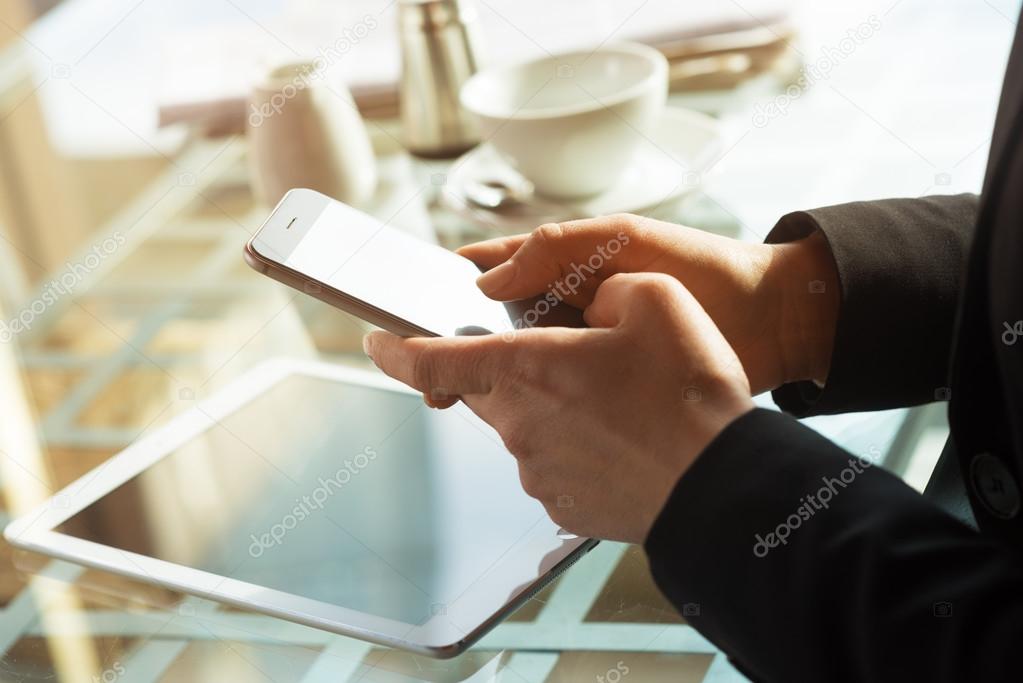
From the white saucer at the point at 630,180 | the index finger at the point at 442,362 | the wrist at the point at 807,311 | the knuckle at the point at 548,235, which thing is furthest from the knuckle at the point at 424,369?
the white saucer at the point at 630,180

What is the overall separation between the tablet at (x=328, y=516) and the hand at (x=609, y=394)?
0.07 m

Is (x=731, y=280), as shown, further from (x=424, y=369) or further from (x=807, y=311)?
(x=424, y=369)

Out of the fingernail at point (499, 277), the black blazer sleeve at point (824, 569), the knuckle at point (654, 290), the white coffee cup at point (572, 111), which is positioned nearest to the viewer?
the black blazer sleeve at point (824, 569)

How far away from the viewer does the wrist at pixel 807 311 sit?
598mm

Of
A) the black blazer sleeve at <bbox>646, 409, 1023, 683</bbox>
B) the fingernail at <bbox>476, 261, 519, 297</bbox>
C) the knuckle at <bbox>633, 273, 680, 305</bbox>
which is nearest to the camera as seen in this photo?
the black blazer sleeve at <bbox>646, 409, 1023, 683</bbox>

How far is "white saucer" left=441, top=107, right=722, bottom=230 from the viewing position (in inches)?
33.2

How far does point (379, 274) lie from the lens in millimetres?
575

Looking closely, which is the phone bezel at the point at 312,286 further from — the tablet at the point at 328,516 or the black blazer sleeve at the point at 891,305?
the black blazer sleeve at the point at 891,305

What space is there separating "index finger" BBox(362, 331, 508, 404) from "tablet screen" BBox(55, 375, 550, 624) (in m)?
0.08

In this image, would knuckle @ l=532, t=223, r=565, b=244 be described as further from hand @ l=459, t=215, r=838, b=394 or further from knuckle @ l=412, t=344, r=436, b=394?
knuckle @ l=412, t=344, r=436, b=394

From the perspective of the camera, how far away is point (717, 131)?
3.00ft

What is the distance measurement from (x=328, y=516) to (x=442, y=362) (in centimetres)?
14

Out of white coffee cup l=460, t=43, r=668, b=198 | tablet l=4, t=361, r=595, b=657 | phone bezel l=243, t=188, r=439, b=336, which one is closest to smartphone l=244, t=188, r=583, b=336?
phone bezel l=243, t=188, r=439, b=336

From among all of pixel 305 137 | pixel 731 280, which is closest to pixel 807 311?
pixel 731 280
